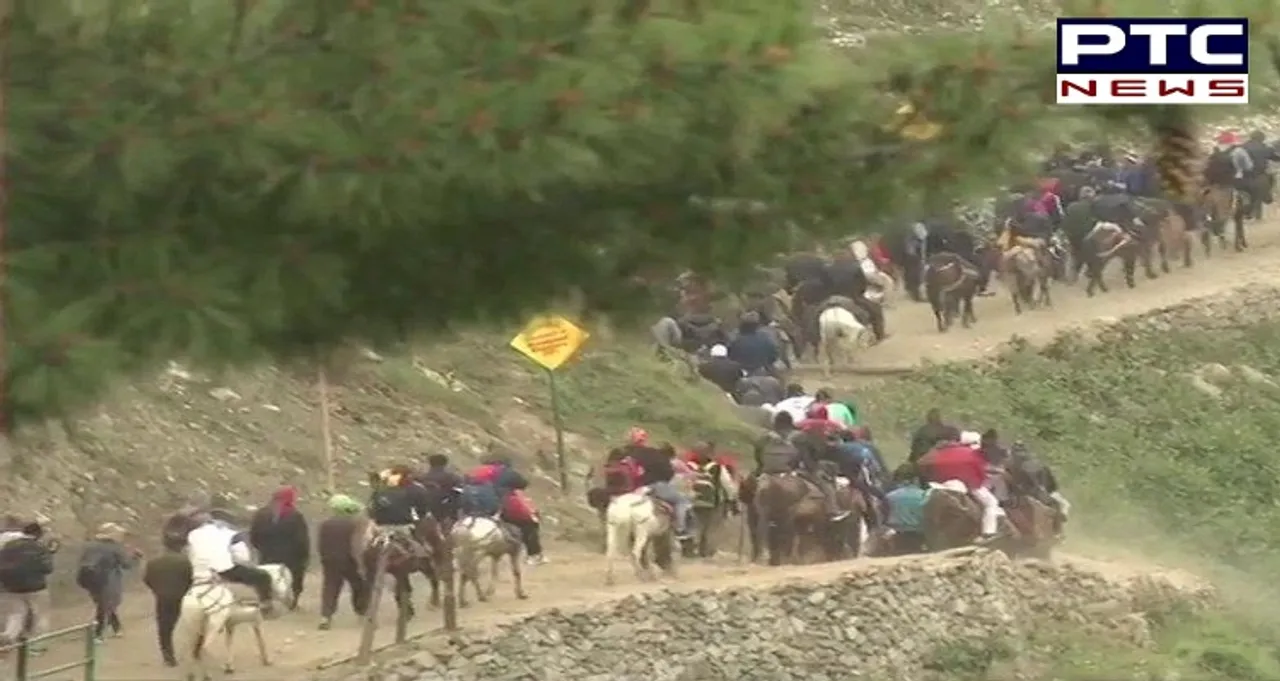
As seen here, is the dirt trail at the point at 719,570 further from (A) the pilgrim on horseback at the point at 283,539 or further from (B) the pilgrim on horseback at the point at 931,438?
(B) the pilgrim on horseback at the point at 931,438

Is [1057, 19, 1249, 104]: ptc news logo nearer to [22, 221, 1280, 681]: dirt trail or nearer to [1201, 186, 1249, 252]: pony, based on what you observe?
[22, 221, 1280, 681]: dirt trail

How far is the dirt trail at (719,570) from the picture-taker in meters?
7.54

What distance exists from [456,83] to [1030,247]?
38.8ft

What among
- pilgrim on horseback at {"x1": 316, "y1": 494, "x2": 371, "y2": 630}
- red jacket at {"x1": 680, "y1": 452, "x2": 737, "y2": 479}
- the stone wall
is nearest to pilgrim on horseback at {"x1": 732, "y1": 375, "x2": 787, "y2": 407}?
red jacket at {"x1": 680, "y1": 452, "x2": 737, "y2": 479}

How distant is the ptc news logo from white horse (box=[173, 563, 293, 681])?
17.3 ft

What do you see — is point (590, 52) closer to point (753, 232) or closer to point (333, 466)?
point (753, 232)

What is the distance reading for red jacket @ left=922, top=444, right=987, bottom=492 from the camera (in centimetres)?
941

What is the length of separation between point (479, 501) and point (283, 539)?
104cm

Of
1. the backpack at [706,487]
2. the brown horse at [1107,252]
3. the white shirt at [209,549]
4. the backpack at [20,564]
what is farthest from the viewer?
the brown horse at [1107,252]

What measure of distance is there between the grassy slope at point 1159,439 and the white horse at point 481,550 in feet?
11.5

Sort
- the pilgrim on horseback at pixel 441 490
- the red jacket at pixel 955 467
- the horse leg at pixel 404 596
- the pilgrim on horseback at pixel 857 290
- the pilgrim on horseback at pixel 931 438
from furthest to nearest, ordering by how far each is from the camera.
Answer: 1. the pilgrim on horseback at pixel 857 290
2. the pilgrim on horseback at pixel 931 438
3. the red jacket at pixel 955 467
4. the pilgrim on horseback at pixel 441 490
5. the horse leg at pixel 404 596

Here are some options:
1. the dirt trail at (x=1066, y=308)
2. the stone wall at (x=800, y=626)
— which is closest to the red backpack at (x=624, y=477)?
the stone wall at (x=800, y=626)

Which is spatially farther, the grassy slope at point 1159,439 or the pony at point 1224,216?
the pony at point 1224,216

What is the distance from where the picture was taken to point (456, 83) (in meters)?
2.24
